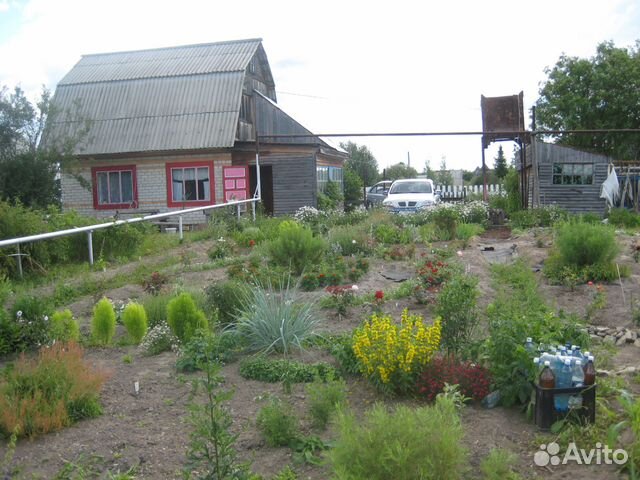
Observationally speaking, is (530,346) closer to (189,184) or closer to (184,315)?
(184,315)

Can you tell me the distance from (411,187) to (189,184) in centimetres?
824

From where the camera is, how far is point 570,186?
2125cm

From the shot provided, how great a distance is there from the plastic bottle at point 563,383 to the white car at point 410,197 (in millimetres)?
16992

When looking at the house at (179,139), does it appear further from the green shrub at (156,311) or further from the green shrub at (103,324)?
the green shrub at (103,324)

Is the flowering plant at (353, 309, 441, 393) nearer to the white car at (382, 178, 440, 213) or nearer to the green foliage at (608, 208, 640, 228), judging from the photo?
the green foliage at (608, 208, 640, 228)

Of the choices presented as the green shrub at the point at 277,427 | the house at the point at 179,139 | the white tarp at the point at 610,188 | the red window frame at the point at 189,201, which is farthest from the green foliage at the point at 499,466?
the red window frame at the point at 189,201

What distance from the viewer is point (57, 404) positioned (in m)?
4.56

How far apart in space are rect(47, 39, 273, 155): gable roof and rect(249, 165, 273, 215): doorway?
8.58 ft

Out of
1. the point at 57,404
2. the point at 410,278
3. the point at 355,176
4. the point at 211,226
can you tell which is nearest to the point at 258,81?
the point at 355,176

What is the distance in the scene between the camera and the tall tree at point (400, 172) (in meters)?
45.6

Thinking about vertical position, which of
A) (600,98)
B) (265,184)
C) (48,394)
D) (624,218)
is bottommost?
(48,394)

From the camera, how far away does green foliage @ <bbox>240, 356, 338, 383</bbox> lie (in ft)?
17.9

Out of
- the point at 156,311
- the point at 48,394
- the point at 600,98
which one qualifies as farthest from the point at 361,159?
the point at 48,394

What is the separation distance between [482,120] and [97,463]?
19.0 m
